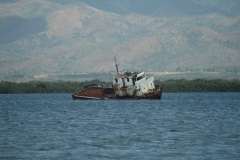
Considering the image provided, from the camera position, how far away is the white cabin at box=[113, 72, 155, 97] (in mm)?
117062

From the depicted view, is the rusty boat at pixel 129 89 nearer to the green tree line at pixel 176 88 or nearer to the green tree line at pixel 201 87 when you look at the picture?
the green tree line at pixel 201 87

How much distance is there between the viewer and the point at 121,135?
64375mm

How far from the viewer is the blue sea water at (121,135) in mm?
54188

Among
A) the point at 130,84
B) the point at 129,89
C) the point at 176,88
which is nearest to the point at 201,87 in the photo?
the point at 176,88

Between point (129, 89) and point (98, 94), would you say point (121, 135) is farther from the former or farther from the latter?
point (98, 94)

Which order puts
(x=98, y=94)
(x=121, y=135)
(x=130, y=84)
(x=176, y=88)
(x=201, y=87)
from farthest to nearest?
(x=176, y=88)
(x=201, y=87)
(x=98, y=94)
(x=130, y=84)
(x=121, y=135)

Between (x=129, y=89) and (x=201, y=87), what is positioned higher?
(x=129, y=89)

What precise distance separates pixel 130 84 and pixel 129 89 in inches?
33.0

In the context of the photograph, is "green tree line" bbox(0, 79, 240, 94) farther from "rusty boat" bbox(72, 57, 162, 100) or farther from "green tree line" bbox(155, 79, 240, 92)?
"rusty boat" bbox(72, 57, 162, 100)

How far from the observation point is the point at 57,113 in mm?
94688

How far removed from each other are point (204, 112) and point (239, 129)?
26504mm

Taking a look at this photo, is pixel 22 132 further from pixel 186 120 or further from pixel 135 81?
pixel 135 81

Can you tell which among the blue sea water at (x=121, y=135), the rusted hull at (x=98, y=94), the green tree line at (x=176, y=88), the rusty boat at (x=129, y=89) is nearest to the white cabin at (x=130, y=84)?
the rusty boat at (x=129, y=89)

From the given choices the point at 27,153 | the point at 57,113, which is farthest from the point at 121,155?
the point at 57,113
